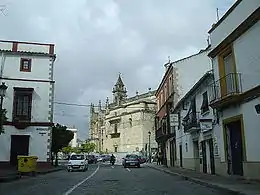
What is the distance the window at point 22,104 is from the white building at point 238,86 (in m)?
20.3

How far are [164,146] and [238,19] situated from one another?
32.1m

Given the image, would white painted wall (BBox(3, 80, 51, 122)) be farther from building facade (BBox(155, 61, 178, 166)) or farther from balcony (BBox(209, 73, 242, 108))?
balcony (BBox(209, 73, 242, 108))

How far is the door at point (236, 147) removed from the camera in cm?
1958

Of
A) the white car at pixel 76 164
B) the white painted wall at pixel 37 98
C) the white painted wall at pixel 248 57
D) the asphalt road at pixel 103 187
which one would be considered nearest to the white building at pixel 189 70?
the white car at pixel 76 164

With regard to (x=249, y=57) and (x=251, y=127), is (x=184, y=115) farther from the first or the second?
(x=249, y=57)

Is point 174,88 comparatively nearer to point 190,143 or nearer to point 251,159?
point 190,143

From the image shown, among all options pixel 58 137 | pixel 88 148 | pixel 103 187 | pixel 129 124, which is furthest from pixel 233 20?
pixel 88 148

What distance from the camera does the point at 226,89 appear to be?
20.6m

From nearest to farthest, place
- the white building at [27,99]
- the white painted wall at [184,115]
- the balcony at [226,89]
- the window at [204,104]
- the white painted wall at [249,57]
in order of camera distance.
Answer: the white painted wall at [249,57], the balcony at [226,89], the white painted wall at [184,115], the window at [204,104], the white building at [27,99]

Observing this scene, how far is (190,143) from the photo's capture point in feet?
103

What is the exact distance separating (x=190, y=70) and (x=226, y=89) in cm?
1920

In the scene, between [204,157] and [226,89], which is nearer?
[226,89]

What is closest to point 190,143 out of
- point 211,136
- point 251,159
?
point 211,136

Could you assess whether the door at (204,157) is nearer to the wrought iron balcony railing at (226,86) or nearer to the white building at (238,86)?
the white building at (238,86)
